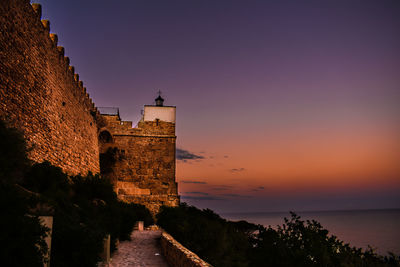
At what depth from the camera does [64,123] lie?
14.0 m

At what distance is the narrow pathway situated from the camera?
8.62 meters

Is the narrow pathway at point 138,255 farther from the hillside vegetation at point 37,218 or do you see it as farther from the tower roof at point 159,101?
the tower roof at point 159,101

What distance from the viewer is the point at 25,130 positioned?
31.9 feet

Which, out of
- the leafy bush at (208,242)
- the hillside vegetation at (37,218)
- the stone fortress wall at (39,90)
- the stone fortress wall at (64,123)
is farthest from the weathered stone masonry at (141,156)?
the hillside vegetation at (37,218)

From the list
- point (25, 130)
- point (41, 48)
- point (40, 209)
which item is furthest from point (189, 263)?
point (41, 48)

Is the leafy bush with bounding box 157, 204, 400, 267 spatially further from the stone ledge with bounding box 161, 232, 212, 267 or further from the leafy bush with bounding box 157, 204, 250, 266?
the stone ledge with bounding box 161, 232, 212, 267

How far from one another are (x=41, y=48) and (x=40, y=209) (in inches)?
335

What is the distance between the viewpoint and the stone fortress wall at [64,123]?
9.17m

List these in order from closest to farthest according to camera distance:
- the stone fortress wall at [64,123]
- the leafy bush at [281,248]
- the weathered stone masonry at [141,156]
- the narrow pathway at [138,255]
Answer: the narrow pathway at [138,255]
the stone fortress wall at [64,123]
the leafy bush at [281,248]
the weathered stone masonry at [141,156]

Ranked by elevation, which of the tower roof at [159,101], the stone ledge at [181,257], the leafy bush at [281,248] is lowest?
the leafy bush at [281,248]

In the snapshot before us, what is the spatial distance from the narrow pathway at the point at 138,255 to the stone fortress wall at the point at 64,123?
4.41 metres

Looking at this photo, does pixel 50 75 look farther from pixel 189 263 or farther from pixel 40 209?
pixel 189 263

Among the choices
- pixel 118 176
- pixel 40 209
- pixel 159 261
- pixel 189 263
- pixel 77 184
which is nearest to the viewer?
pixel 40 209

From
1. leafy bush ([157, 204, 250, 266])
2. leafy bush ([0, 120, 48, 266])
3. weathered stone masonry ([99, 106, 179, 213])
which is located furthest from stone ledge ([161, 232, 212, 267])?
weathered stone masonry ([99, 106, 179, 213])
